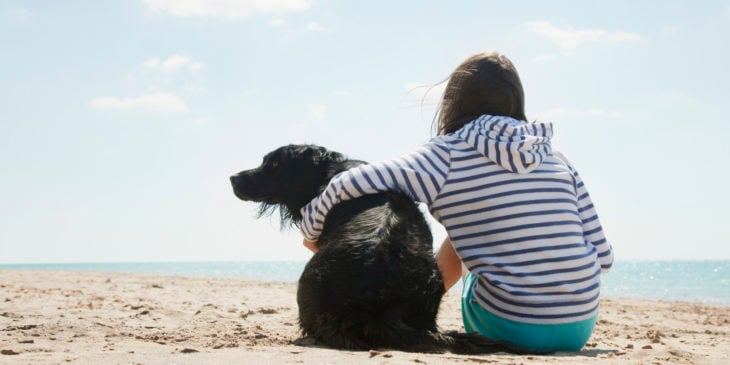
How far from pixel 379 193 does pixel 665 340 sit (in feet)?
8.85

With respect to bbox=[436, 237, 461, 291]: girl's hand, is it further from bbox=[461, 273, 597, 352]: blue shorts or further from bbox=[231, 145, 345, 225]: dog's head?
bbox=[231, 145, 345, 225]: dog's head

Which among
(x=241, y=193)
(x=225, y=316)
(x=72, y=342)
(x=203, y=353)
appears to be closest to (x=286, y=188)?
(x=241, y=193)

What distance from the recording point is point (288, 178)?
457 cm

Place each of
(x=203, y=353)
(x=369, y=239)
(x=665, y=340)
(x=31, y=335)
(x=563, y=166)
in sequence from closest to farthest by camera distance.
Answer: (x=203, y=353) → (x=369, y=239) → (x=563, y=166) → (x=31, y=335) → (x=665, y=340)

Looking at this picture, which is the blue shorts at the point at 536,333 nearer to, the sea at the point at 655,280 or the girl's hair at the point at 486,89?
the girl's hair at the point at 486,89

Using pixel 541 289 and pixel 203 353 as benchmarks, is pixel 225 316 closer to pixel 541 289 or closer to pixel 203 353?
pixel 203 353

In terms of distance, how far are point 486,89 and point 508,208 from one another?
0.68m

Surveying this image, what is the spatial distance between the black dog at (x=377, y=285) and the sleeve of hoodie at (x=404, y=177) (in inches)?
2.0

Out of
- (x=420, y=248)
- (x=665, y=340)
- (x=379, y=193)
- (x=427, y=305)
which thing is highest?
(x=379, y=193)

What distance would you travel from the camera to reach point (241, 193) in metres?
5.02

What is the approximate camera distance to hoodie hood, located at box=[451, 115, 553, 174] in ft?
9.41

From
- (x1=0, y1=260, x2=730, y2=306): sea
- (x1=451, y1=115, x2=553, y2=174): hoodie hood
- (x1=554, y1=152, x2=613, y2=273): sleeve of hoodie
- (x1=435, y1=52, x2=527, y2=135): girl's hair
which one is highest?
(x1=435, y1=52, x2=527, y2=135): girl's hair

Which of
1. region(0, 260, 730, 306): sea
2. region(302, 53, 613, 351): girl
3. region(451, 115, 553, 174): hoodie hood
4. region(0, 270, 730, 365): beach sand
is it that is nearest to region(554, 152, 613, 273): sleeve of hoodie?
region(302, 53, 613, 351): girl

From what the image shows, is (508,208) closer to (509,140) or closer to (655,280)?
(509,140)
